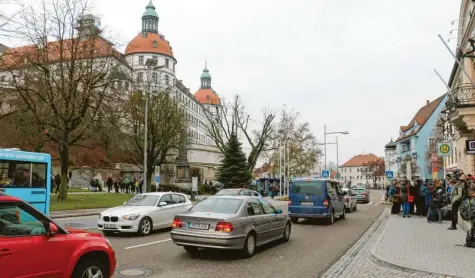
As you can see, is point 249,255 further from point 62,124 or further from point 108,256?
point 62,124

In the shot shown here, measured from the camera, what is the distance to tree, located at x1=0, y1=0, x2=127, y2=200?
2898cm

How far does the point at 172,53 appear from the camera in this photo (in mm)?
109062

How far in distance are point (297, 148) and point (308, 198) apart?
49.6 metres

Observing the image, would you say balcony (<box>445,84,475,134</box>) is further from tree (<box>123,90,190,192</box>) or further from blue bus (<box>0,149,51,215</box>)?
tree (<box>123,90,190,192</box>)

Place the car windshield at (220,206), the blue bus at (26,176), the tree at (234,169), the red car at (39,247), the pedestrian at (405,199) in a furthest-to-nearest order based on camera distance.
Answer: the tree at (234,169) → the pedestrian at (405,199) → the blue bus at (26,176) → the car windshield at (220,206) → the red car at (39,247)

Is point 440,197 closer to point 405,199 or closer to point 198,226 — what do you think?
point 405,199

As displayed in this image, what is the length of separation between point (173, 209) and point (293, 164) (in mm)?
55039

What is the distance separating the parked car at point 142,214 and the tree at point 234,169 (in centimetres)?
3094

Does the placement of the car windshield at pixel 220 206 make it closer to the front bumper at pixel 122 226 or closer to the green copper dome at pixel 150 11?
the front bumper at pixel 122 226

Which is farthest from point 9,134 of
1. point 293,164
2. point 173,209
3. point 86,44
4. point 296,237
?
point 293,164

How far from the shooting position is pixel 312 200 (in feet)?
61.4

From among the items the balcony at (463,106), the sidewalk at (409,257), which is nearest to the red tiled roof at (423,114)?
the balcony at (463,106)

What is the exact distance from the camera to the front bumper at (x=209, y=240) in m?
9.58

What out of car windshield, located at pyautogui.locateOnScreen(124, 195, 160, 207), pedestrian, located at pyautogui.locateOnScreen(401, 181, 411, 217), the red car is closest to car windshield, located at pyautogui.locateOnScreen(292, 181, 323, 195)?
pedestrian, located at pyautogui.locateOnScreen(401, 181, 411, 217)
